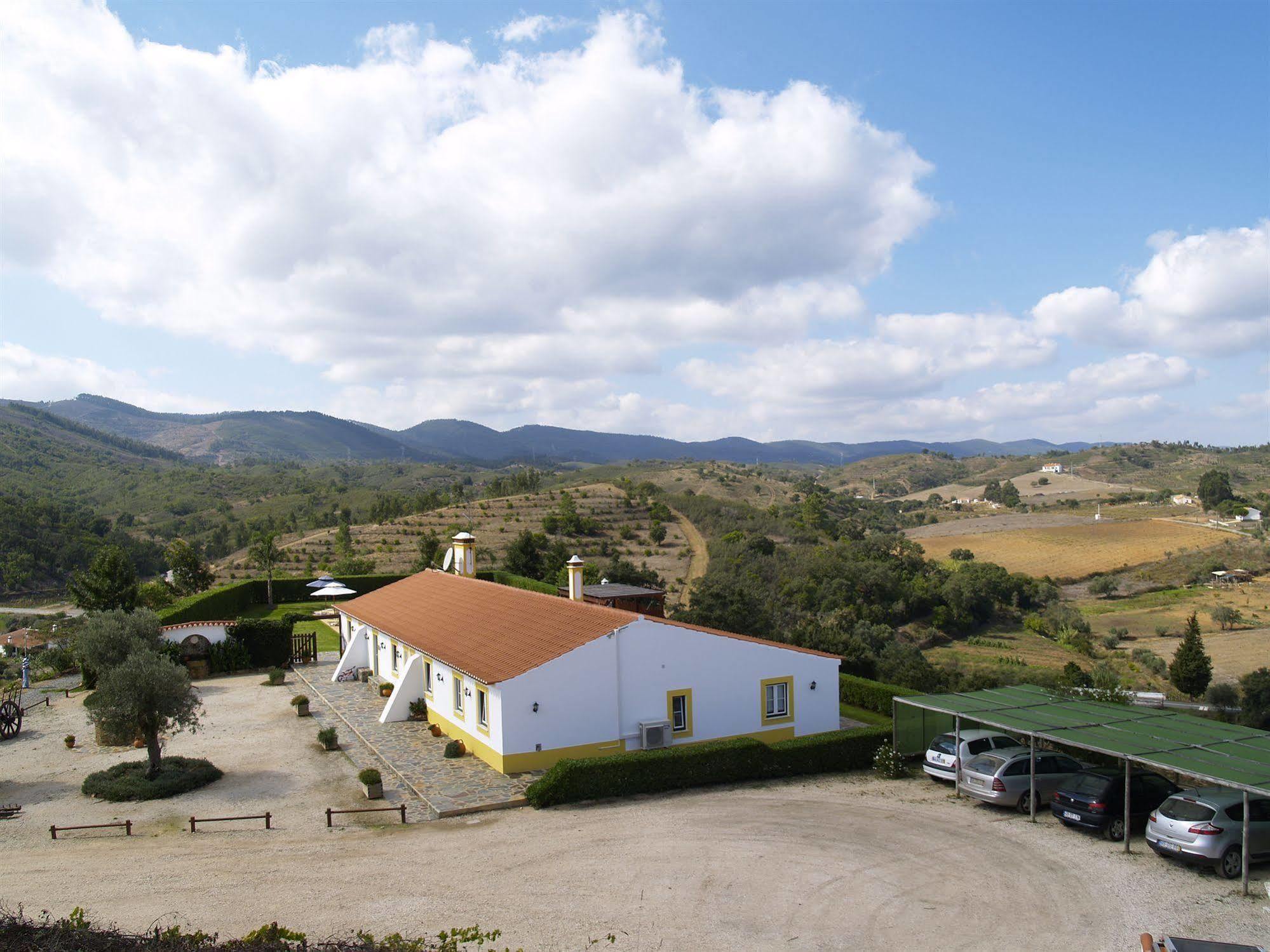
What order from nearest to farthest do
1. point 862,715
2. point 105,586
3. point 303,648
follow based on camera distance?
1. point 862,715
2. point 105,586
3. point 303,648

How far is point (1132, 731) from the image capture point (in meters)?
16.0

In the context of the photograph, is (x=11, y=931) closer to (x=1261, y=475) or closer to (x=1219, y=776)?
(x=1219, y=776)

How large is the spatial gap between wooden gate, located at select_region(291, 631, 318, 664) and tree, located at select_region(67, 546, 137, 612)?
6.64 metres

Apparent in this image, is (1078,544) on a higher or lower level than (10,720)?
lower

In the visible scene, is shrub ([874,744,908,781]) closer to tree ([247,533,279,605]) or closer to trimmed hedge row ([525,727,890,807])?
trimmed hedge row ([525,727,890,807])

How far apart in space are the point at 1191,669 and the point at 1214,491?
256 ft

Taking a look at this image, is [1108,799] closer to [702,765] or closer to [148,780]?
[702,765]

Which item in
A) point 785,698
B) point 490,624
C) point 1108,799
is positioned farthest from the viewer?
point 490,624

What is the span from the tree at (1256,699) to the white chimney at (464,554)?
3202 cm

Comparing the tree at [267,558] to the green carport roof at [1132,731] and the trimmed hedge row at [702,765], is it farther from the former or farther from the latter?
the green carport roof at [1132,731]

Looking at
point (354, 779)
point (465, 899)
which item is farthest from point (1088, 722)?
point (354, 779)

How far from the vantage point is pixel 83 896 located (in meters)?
12.3

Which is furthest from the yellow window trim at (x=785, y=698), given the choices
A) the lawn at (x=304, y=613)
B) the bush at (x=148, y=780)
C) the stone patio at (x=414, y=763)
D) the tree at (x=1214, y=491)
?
the tree at (x=1214, y=491)

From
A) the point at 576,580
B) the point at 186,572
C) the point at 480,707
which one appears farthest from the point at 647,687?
the point at 186,572
